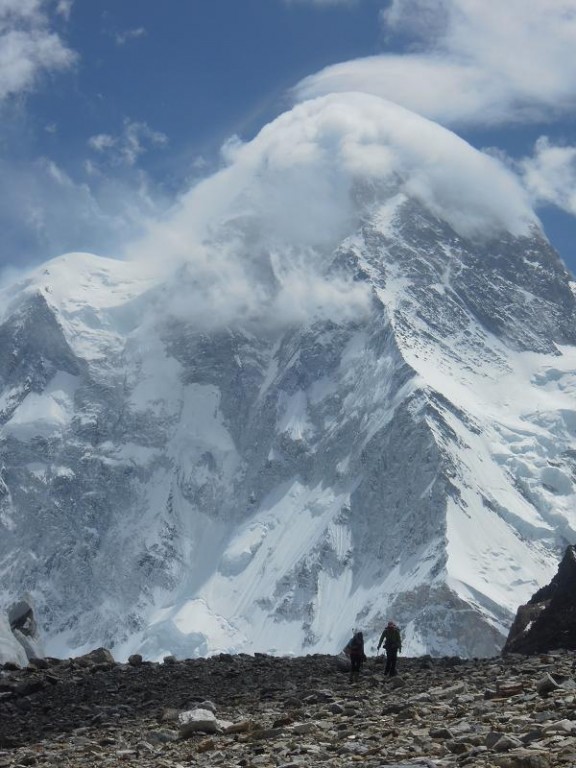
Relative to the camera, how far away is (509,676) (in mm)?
33469

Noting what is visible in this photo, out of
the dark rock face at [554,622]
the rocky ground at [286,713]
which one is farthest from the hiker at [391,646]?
the dark rock face at [554,622]

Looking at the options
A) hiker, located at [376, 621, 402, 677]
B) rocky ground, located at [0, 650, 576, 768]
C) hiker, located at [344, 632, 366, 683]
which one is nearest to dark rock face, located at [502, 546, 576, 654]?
rocky ground, located at [0, 650, 576, 768]

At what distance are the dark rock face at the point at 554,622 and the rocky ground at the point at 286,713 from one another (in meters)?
6.54

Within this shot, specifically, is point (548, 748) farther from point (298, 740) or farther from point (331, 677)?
point (331, 677)

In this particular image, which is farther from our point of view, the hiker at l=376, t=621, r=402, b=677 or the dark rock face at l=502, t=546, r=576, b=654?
the dark rock face at l=502, t=546, r=576, b=654

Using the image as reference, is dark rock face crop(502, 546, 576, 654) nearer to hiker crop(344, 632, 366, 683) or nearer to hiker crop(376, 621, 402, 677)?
hiker crop(376, 621, 402, 677)

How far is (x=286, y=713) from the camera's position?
102ft

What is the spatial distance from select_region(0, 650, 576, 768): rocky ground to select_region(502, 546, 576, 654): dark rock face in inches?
258

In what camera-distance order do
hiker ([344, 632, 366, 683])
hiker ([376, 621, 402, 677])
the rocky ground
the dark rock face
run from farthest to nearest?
the dark rock face < hiker ([344, 632, 366, 683]) < hiker ([376, 621, 402, 677]) < the rocky ground

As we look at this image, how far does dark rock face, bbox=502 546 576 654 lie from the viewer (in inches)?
1957

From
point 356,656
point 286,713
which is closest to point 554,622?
point 356,656

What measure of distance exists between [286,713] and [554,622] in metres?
23.8

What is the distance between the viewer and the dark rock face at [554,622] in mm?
49719

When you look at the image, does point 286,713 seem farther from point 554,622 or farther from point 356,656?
point 554,622
